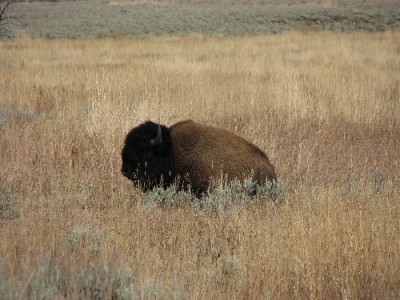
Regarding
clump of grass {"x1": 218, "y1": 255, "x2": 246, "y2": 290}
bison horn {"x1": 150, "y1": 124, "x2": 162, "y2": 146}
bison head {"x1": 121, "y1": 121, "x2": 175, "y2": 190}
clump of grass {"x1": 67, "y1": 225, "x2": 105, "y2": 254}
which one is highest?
bison horn {"x1": 150, "y1": 124, "x2": 162, "y2": 146}

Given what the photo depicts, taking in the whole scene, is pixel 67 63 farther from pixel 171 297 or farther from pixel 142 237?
pixel 171 297

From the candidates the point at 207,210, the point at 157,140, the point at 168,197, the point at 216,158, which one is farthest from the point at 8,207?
the point at 216,158

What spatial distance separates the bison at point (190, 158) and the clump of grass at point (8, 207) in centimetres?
126

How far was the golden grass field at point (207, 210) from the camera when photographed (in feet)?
11.2

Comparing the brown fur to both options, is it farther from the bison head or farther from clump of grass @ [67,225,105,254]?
clump of grass @ [67,225,105,254]

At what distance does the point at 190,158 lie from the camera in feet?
18.6

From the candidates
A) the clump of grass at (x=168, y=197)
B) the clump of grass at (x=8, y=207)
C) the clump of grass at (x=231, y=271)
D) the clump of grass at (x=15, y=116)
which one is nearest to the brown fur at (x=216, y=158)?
the clump of grass at (x=168, y=197)

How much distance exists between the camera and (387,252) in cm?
388

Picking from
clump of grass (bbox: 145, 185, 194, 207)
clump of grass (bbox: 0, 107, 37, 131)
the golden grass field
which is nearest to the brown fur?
clump of grass (bbox: 145, 185, 194, 207)

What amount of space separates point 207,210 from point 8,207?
5.75ft

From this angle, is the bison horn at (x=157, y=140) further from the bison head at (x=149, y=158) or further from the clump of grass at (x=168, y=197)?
the clump of grass at (x=168, y=197)

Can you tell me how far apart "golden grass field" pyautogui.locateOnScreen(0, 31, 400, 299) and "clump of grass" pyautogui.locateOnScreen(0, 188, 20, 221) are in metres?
0.01

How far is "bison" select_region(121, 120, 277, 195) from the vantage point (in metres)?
5.57

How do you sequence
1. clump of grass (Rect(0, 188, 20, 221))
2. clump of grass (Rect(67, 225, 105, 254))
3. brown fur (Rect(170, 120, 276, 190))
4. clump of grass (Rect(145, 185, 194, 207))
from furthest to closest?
1. brown fur (Rect(170, 120, 276, 190))
2. clump of grass (Rect(145, 185, 194, 207))
3. clump of grass (Rect(0, 188, 20, 221))
4. clump of grass (Rect(67, 225, 105, 254))
